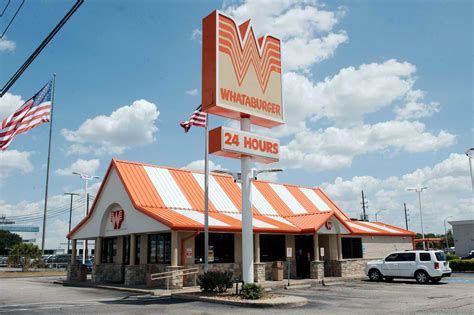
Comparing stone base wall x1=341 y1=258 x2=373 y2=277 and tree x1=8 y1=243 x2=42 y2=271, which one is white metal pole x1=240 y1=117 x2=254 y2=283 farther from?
tree x1=8 y1=243 x2=42 y2=271

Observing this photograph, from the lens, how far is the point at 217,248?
25734 mm

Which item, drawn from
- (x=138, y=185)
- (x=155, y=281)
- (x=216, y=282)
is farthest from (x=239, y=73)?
(x=155, y=281)

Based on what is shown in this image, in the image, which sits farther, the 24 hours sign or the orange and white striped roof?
the orange and white striped roof

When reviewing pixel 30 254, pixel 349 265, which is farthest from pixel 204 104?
pixel 30 254

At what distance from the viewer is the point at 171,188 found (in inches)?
1078

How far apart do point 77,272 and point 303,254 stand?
15461 millimetres

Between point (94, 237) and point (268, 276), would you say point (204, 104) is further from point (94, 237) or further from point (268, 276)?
point (94, 237)

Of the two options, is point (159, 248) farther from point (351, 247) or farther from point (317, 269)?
point (351, 247)

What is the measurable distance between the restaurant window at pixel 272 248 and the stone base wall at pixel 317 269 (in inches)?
85.7

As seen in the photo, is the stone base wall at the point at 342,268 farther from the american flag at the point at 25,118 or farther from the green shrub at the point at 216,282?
the american flag at the point at 25,118

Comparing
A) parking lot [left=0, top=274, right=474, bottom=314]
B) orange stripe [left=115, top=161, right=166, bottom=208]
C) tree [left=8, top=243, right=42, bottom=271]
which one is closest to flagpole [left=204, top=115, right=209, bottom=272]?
parking lot [left=0, top=274, right=474, bottom=314]

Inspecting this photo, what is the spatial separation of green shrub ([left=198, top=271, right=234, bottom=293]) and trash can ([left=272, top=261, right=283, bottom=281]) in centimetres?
815

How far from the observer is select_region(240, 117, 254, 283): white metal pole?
18281mm

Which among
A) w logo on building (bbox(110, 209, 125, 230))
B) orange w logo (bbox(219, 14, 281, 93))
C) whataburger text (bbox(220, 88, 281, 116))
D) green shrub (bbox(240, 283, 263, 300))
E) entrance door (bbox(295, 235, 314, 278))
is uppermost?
orange w logo (bbox(219, 14, 281, 93))
